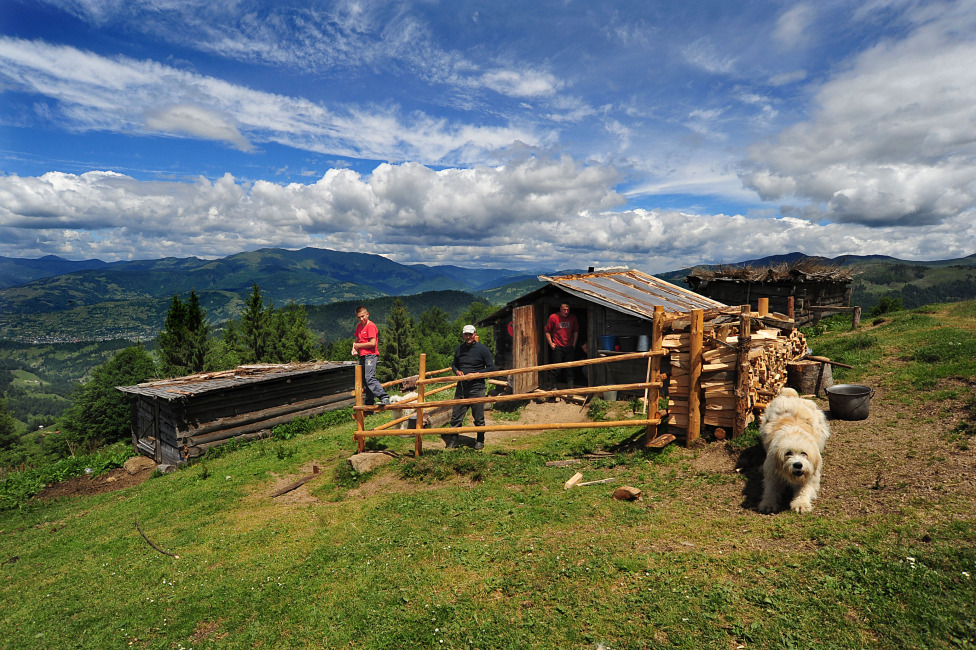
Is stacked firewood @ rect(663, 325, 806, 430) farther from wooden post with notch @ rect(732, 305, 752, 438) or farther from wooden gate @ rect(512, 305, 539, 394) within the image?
wooden gate @ rect(512, 305, 539, 394)

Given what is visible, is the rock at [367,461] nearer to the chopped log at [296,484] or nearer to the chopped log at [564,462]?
the chopped log at [296,484]

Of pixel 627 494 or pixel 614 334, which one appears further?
pixel 614 334

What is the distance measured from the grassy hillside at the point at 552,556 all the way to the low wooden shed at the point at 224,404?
6.05m

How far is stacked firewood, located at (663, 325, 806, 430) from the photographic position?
26.2 ft

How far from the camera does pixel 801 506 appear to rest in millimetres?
5469

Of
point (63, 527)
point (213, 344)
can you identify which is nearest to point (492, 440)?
point (63, 527)

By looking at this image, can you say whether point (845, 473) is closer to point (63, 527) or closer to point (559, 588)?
point (559, 588)

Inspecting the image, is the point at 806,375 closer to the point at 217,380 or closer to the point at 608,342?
the point at 608,342

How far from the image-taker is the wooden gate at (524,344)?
15805 mm

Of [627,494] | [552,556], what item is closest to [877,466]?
[627,494]

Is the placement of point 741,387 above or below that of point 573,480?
above

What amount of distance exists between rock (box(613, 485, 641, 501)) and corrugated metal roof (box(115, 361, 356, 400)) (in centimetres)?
1374

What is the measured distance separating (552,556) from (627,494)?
191 cm

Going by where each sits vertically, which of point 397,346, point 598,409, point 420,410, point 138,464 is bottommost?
point 397,346
